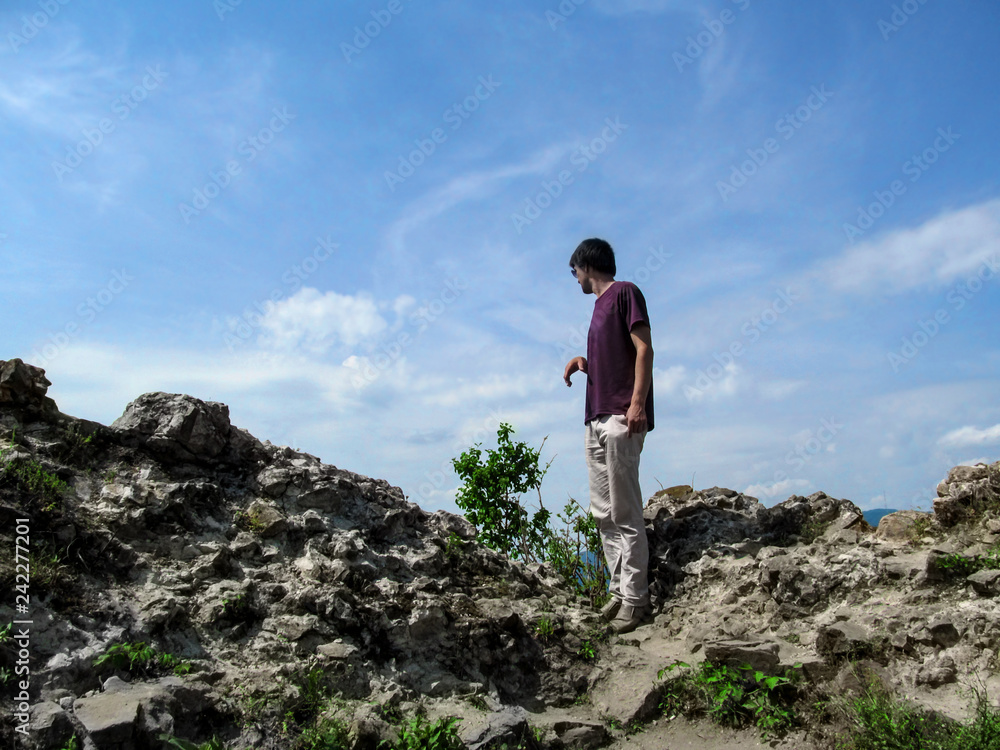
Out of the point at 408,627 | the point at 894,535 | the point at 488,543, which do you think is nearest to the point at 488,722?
the point at 408,627

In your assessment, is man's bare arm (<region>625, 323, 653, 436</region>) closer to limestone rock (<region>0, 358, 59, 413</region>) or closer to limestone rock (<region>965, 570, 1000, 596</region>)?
limestone rock (<region>965, 570, 1000, 596</region>)

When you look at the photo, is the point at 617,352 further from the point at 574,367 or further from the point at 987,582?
the point at 987,582

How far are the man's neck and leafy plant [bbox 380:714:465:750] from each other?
3.77 m

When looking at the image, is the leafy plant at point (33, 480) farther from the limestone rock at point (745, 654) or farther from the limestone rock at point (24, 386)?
the limestone rock at point (745, 654)

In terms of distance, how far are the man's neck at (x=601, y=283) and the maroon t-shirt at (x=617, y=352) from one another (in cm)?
20

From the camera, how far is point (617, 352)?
228 inches

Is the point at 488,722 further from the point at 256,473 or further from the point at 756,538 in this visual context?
the point at 756,538

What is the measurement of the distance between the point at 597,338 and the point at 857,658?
120 inches

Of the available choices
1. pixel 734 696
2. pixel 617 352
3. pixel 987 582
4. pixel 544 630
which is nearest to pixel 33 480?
pixel 544 630

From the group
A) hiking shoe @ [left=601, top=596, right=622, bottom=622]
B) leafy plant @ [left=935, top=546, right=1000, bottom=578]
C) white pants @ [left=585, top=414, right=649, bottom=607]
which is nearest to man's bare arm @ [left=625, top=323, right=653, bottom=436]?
white pants @ [left=585, top=414, right=649, bottom=607]

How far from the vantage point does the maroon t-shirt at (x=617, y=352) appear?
18.8 feet

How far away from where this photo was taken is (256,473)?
5543 mm

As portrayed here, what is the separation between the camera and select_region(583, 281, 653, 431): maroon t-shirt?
18.8ft

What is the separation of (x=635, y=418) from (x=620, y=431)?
185 mm
